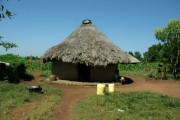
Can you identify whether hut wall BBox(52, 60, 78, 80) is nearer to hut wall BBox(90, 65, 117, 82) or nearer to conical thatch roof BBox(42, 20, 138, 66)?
conical thatch roof BBox(42, 20, 138, 66)

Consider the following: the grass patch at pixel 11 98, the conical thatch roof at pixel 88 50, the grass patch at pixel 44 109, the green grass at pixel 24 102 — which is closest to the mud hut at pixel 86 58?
the conical thatch roof at pixel 88 50

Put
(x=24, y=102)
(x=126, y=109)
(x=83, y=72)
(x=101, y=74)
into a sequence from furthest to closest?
(x=83, y=72), (x=101, y=74), (x=24, y=102), (x=126, y=109)

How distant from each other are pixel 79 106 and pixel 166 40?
58.5 ft

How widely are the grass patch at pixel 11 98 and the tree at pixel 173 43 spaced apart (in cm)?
1528

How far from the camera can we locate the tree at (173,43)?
2478 cm

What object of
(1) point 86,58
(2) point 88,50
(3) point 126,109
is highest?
(2) point 88,50

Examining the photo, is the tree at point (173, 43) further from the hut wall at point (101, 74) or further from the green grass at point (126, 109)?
the green grass at point (126, 109)

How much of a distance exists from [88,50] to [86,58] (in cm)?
98

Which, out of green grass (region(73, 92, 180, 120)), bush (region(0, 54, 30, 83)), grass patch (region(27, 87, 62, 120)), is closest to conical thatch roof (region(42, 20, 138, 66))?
bush (region(0, 54, 30, 83))

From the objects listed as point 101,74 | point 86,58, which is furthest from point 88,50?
point 101,74

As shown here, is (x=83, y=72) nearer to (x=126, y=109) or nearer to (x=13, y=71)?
(x=13, y=71)

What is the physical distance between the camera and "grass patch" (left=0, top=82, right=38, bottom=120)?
1020cm

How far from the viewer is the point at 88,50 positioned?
1980 cm

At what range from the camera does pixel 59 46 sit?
68.8ft
